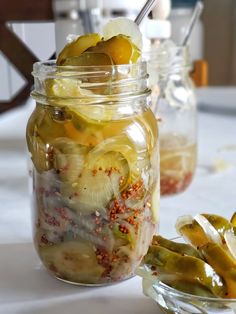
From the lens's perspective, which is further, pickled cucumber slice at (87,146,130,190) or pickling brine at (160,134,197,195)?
pickling brine at (160,134,197,195)

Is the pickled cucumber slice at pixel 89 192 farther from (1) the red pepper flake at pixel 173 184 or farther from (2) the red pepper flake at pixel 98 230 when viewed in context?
(1) the red pepper flake at pixel 173 184

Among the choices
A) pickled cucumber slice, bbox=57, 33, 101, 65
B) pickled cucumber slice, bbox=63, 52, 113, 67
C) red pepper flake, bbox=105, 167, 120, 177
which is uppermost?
pickled cucumber slice, bbox=57, 33, 101, 65

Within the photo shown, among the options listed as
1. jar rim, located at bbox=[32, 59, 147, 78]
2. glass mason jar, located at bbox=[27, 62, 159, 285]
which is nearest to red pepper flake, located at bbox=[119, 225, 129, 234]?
glass mason jar, located at bbox=[27, 62, 159, 285]

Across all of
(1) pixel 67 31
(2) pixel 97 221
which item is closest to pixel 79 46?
(2) pixel 97 221

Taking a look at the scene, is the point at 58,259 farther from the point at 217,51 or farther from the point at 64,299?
the point at 217,51

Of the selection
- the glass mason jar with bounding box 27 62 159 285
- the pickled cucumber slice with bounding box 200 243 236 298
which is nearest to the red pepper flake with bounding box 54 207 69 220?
the glass mason jar with bounding box 27 62 159 285

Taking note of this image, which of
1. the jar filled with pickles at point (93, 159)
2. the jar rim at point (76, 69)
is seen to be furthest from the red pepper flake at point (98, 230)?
the jar rim at point (76, 69)

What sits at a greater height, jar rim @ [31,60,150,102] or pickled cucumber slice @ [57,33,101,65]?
pickled cucumber slice @ [57,33,101,65]

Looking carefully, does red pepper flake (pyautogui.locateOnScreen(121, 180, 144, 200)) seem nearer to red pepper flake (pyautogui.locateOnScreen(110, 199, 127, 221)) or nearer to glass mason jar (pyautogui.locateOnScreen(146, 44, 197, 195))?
red pepper flake (pyautogui.locateOnScreen(110, 199, 127, 221))

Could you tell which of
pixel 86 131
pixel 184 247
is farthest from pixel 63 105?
pixel 184 247
